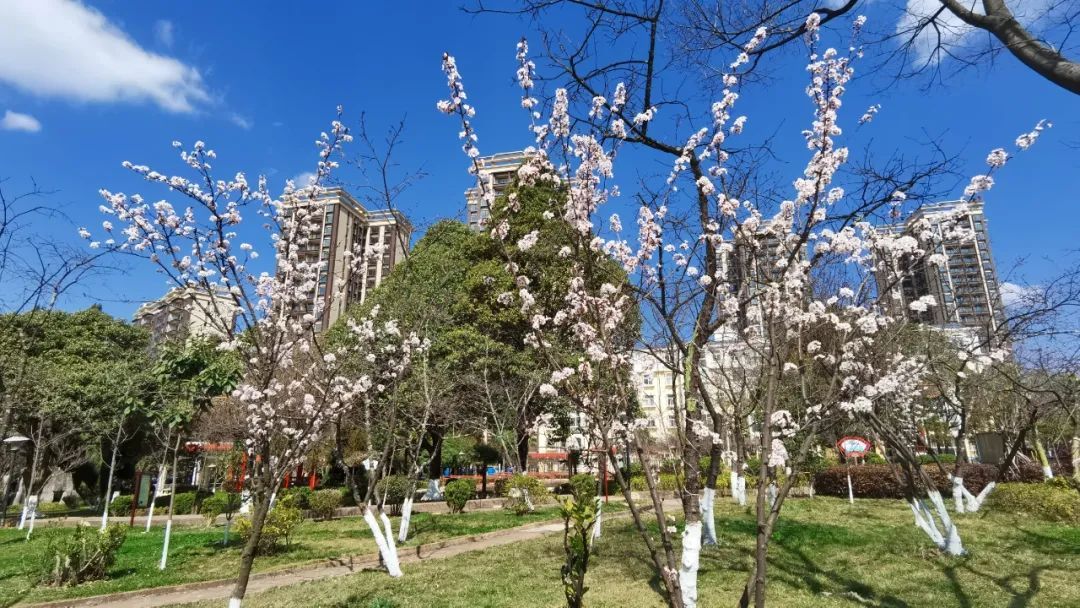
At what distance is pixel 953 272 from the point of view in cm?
966

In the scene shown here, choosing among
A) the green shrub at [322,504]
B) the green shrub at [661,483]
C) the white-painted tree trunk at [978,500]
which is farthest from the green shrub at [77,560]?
the white-painted tree trunk at [978,500]

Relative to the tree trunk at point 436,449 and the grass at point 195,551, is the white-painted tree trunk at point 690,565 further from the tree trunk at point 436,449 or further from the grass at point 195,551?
the tree trunk at point 436,449

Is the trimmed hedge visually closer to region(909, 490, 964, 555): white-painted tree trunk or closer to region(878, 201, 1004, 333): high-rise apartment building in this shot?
region(878, 201, 1004, 333): high-rise apartment building

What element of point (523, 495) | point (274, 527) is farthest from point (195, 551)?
point (523, 495)

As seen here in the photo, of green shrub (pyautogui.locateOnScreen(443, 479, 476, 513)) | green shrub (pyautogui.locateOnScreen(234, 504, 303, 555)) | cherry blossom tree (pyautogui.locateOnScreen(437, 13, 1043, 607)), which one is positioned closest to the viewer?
cherry blossom tree (pyautogui.locateOnScreen(437, 13, 1043, 607))

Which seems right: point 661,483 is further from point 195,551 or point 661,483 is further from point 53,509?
point 53,509

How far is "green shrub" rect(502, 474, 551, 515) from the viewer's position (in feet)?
60.3

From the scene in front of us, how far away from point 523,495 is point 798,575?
11720 millimetres

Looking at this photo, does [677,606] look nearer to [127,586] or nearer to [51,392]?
[127,586]

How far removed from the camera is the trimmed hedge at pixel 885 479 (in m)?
17.7

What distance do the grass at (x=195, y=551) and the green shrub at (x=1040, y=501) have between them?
461 inches

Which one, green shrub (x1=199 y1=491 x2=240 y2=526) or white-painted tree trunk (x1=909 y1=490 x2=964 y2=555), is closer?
white-painted tree trunk (x1=909 y1=490 x2=964 y2=555)

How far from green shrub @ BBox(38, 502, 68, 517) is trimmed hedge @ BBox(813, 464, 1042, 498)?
3182 cm

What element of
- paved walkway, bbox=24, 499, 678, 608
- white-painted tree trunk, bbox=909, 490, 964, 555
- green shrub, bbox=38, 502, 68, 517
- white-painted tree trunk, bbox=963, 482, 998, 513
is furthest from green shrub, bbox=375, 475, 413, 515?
white-painted tree trunk, bbox=963, 482, 998, 513
